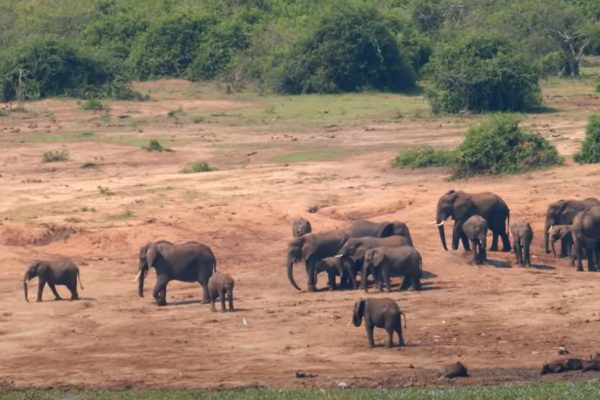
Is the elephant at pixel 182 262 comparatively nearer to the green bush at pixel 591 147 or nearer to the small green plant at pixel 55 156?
the green bush at pixel 591 147

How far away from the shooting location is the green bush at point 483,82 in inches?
1571

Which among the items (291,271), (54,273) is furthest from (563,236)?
(54,273)

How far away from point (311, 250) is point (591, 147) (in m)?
9.16

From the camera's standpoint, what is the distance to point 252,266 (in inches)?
908

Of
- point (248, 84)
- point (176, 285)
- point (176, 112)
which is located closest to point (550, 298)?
point (176, 285)

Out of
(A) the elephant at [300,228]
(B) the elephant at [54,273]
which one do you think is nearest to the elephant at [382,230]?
(A) the elephant at [300,228]

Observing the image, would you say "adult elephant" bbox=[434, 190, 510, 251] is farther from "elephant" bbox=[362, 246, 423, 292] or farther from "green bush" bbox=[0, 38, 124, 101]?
"green bush" bbox=[0, 38, 124, 101]

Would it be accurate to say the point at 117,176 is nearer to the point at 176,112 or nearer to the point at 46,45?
the point at 176,112

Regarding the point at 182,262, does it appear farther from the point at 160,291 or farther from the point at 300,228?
the point at 300,228

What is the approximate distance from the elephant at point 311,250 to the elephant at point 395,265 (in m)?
0.96

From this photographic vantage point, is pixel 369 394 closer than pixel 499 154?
Yes

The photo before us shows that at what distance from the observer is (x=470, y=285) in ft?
68.9

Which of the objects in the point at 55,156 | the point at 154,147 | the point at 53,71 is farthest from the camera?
the point at 53,71

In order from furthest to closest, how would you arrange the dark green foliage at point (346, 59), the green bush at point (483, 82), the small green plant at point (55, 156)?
1. the dark green foliage at point (346, 59)
2. the green bush at point (483, 82)
3. the small green plant at point (55, 156)
